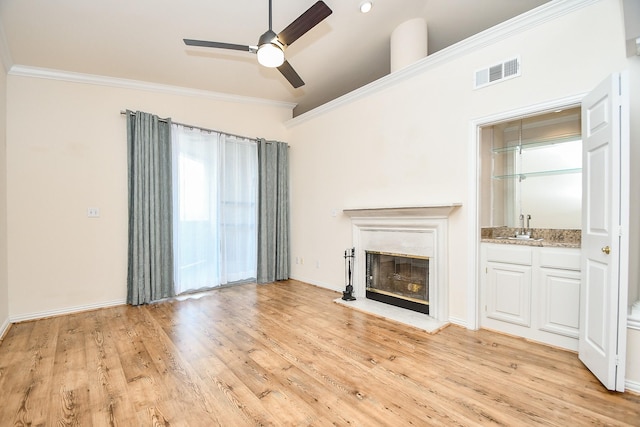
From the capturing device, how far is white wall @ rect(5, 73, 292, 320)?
337 cm

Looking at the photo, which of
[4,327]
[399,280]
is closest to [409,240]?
[399,280]

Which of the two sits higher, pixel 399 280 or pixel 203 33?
pixel 203 33

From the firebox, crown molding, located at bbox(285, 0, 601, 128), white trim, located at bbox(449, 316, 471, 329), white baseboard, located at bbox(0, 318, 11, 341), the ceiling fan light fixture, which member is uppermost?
crown molding, located at bbox(285, 0, 601, 128)

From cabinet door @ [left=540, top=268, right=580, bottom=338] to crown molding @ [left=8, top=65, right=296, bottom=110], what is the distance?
184 inches

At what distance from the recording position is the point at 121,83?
3.89 metres

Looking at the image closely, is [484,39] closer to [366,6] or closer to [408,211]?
[366,6]

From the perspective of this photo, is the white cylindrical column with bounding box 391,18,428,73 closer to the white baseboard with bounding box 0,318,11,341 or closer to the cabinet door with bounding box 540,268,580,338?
the cabinet door with bounding box 540,268,580,338

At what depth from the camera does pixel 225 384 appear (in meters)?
2.03

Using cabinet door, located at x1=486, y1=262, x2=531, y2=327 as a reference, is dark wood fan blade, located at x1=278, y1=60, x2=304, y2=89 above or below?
above

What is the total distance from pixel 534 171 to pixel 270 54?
3073 millimetres

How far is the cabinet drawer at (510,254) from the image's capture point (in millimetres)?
2693

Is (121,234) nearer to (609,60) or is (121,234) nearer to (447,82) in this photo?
(447,82)

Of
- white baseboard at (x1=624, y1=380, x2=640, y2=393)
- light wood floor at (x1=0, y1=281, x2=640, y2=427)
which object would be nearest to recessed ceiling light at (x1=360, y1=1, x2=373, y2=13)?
light wood floor at (x1=0, y1=281, x2=640, y2=427)

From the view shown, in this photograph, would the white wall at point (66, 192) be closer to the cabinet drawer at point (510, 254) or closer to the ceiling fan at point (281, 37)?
the ceiling fan at point (281, 37)
